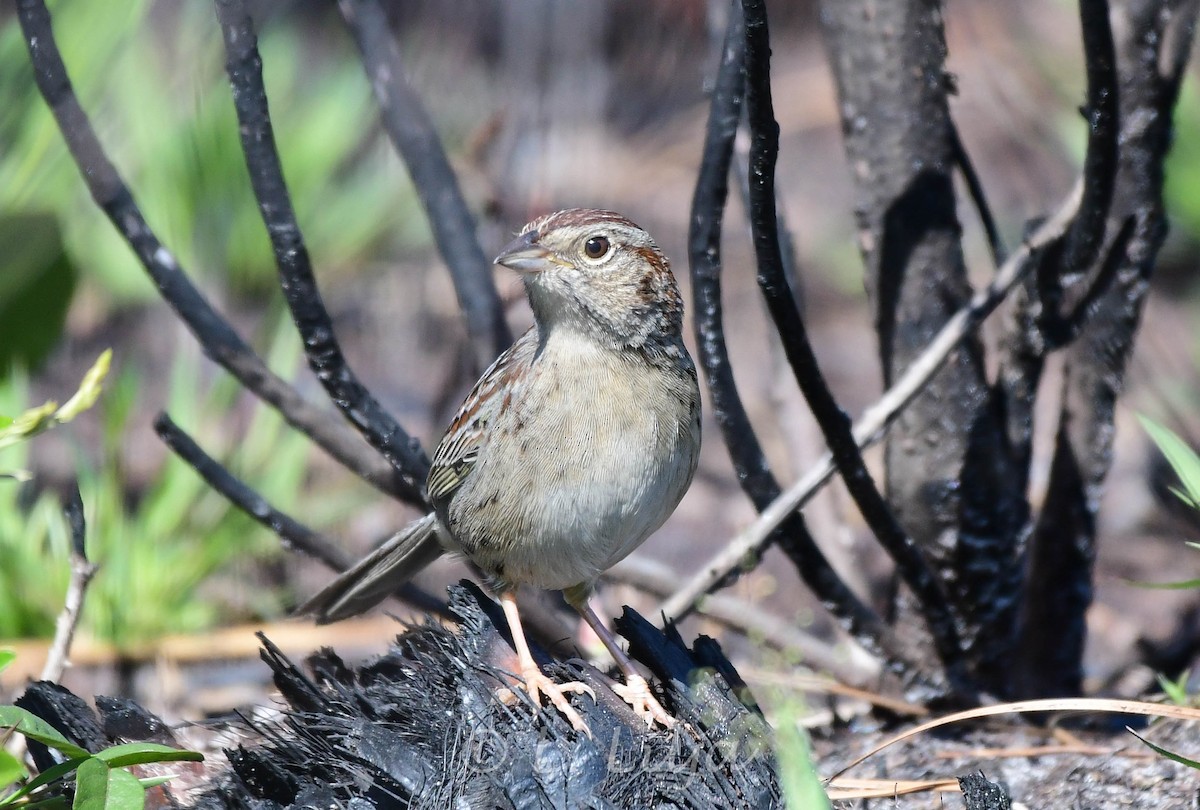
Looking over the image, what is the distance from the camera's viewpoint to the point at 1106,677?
14.6ft

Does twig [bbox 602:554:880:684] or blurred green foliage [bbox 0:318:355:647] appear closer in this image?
twig [bbox 602:554:880:684]

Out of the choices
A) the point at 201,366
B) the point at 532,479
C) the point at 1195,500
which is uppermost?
the point at 201,366

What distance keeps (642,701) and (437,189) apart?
172cm

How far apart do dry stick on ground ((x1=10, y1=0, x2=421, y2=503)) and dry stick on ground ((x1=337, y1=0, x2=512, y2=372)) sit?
52 centimetres

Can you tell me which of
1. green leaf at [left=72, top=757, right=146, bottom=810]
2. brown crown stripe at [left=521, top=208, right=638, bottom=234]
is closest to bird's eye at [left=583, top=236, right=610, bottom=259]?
brown crown stripe at [left=521, top=208, right=638, bottom=234]

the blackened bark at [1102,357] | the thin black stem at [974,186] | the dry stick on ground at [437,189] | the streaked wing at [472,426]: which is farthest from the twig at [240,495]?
the blackened bark at [1102,357]

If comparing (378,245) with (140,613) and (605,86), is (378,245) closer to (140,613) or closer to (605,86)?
(605,86)

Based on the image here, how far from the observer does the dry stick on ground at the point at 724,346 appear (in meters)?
3.10

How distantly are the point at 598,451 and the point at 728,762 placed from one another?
71 cm

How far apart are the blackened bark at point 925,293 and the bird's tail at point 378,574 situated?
1.37 metres

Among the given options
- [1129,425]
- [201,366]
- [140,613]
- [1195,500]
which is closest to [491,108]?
[201,366]

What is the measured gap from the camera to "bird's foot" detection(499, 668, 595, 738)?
2633mm

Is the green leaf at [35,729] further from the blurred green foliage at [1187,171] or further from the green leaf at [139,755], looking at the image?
the blurred green foliage at [1187,171]

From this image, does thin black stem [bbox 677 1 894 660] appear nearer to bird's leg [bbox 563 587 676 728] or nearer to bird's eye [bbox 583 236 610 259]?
bird's eye [bbox 583 236 610 259]
